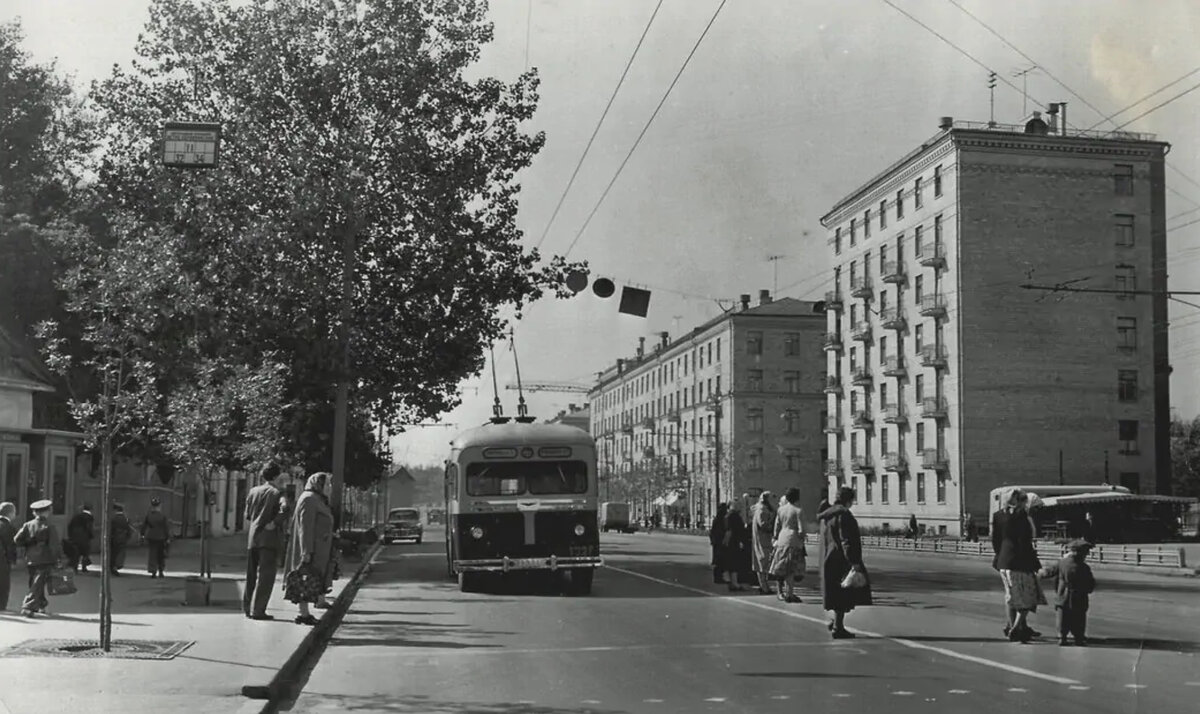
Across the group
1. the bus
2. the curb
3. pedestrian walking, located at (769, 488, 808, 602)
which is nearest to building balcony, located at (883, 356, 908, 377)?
the bus

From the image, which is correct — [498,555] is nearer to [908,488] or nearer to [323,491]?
[323,491]

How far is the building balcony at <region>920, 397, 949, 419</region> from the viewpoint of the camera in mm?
66688

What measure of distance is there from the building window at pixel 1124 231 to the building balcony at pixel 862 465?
746 inches

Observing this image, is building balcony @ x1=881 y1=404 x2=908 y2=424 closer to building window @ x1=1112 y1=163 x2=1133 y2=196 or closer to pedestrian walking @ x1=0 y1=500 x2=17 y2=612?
building window @ x1=1112 y1=163 x2=1133 y2=196

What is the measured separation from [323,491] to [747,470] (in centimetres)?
7700

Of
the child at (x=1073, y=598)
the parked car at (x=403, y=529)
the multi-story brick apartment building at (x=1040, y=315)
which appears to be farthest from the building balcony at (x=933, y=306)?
the child at (x=1073, y=598)

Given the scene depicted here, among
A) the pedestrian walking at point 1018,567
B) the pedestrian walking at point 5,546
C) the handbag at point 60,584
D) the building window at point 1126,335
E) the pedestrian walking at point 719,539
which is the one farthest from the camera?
the building window at point 1126,335

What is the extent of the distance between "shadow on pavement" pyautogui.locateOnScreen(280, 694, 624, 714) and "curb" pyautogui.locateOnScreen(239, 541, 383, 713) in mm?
235

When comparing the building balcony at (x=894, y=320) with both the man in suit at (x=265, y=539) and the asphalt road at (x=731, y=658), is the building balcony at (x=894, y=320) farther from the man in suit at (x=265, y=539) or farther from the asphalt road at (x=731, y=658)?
the man in suit at (x=265, y=539)

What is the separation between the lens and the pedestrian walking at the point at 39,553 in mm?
17344

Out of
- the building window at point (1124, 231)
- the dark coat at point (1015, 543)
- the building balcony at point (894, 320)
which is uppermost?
the building window at point (1124, 231)

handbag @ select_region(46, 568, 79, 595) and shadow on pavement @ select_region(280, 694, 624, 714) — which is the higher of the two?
handbag @ select_region(46, 568, 79, 595)

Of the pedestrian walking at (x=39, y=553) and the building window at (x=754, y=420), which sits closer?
the pedestrian walking at (x=39, y=553)

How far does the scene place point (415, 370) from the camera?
3653 cm
